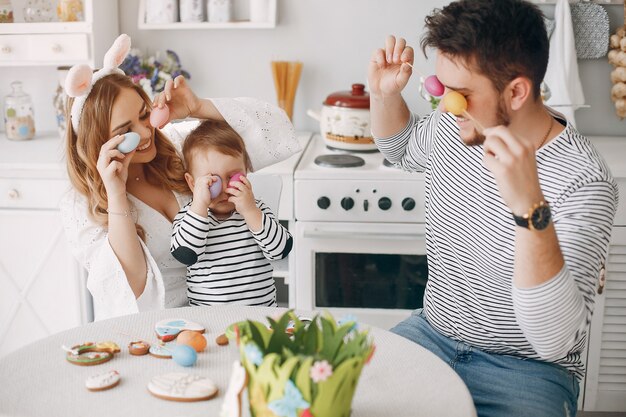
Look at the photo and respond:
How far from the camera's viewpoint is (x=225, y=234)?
1853 mm

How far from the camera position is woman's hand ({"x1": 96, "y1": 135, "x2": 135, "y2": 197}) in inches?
67.1

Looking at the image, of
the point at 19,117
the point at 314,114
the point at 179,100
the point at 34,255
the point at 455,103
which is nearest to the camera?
the point at 455,103

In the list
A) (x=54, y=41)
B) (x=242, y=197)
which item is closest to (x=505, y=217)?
(x=242, y=197)

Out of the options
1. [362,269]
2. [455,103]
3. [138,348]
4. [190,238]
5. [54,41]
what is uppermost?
[54,41]

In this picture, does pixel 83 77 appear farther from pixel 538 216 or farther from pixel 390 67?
pixel 538 216

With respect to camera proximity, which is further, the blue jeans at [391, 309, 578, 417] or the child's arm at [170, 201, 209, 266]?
the child's arm at [170, 201, 209, 266]

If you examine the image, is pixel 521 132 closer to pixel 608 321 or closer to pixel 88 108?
pixel 88 108

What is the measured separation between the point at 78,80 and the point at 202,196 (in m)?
0.39

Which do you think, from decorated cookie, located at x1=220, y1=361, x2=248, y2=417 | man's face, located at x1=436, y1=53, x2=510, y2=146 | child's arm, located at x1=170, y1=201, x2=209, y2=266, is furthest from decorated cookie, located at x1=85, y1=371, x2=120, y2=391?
man's face, located at x1=436, y1=53, x2=510, y2=146

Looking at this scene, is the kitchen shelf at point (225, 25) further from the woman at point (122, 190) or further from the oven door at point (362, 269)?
the woman at point (122, 190)

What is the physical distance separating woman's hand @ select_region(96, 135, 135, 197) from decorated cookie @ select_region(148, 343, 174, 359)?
497 mm

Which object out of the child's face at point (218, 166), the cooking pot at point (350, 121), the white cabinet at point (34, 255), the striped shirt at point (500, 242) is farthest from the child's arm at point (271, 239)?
the white cabinet at point (34, 255)

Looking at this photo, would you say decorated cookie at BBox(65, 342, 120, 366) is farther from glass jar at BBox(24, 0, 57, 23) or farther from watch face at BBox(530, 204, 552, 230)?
glass jar at BBox(24, 0, 57, 23)

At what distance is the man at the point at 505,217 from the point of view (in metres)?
1.30
